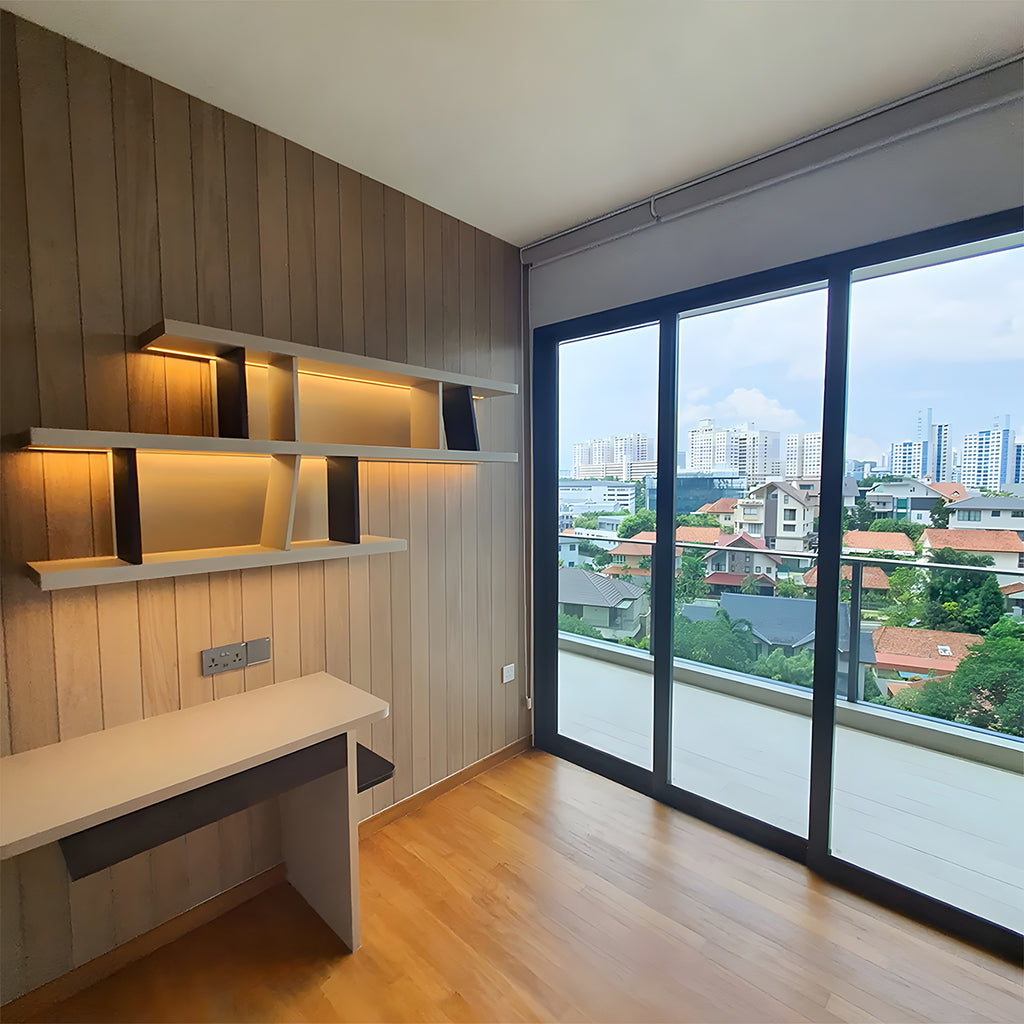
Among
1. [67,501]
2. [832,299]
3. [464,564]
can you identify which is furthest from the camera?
[464,564]

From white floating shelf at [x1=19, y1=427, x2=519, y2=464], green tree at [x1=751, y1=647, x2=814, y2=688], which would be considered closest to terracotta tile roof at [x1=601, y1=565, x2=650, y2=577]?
green tree at [x1=751, y1=647, x2=814, y2=688]

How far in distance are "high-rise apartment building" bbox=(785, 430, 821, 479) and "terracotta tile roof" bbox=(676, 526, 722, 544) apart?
405mm

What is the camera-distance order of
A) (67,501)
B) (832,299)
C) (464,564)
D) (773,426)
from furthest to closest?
1. (464,564)
2. (773,426)
3. (832,299)
4. (67,501)

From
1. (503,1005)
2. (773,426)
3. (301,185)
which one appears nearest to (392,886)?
(503,1005)

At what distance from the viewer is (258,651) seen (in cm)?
197

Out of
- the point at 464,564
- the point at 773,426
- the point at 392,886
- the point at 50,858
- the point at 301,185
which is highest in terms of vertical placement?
the point at 301,185

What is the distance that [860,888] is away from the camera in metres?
2.00

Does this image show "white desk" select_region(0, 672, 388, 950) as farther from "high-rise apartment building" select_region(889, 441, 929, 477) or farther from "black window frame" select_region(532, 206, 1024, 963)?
"high-rise apartment building" select_region(889, 441, 929, 477)

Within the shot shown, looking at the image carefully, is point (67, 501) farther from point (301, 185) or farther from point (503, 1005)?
point (503, 1005)

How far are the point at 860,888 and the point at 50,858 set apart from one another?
268 cm

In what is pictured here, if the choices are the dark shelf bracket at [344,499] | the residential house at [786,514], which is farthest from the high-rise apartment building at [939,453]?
the dark shelf bracket at [344,499]

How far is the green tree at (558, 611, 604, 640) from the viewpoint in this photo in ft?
9.80

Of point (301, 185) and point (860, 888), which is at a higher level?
point (301, 185)

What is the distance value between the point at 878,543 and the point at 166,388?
271 cm
